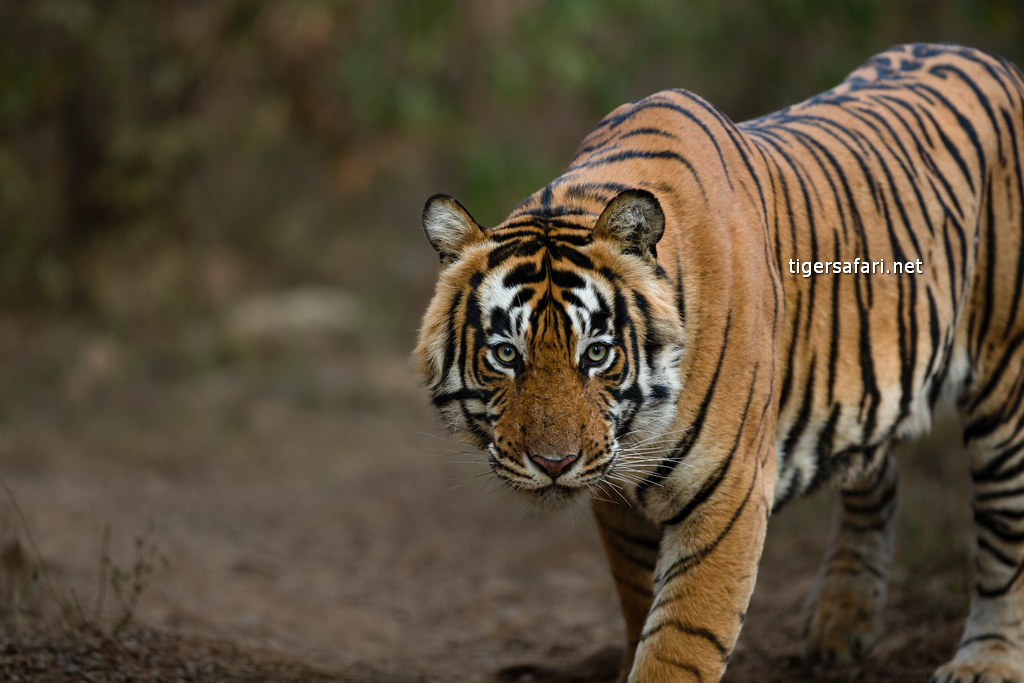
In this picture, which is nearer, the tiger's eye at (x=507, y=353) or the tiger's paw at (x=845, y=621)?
the tiger's eye at (x=507, y=353)

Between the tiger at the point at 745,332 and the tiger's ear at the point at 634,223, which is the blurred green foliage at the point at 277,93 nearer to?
the tiger at the point at 745,332

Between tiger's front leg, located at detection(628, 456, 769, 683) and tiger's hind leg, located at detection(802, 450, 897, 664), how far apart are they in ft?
5.13

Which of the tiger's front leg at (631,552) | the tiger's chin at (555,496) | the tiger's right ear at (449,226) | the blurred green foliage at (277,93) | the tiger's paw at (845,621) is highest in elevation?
the blurred green foliage at (277,93)

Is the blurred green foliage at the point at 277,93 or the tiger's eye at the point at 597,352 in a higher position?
the blurred green foliage at the point at 277,93

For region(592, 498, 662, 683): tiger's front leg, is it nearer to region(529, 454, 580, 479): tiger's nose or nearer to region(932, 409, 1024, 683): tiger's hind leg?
region(529, 454, 580, 479): tiger's nose

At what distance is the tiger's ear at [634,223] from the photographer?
264 centimetres

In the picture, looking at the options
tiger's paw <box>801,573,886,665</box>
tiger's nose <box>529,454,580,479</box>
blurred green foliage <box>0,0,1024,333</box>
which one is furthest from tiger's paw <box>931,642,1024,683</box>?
blurred green foliage <box>0,0,1024,333</box>

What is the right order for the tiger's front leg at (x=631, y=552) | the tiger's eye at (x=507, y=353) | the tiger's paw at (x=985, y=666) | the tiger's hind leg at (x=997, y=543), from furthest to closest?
1. the tiger's hind leg at (x=997, y=543)
2. the tiger's paw at (x=985, y=666)
3. the tiger's front leg at (x=631, y=552)
4. the tiger's eye at (x=507, y=353)

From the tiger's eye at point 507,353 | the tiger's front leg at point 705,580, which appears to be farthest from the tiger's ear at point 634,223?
the tiger's front leg at point 705,580

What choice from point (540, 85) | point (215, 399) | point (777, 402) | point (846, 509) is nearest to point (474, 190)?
point (540, 85)

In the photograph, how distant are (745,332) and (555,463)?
791 millimetres

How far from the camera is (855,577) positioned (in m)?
4.42

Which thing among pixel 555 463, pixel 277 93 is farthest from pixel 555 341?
pixel 277 93

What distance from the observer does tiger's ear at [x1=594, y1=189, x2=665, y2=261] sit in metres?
2.64
